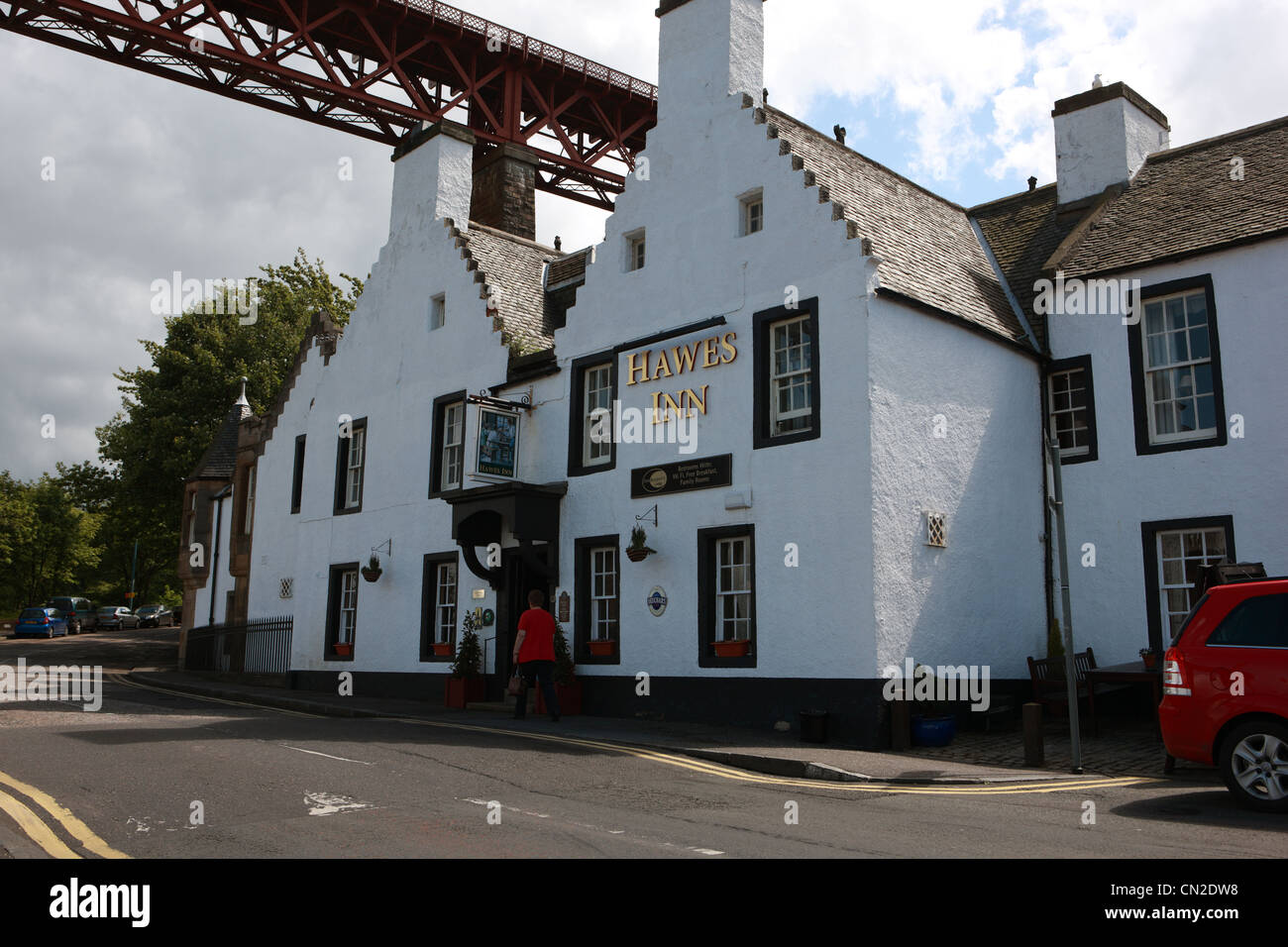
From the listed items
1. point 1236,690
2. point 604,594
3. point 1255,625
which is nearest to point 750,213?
point 604,594

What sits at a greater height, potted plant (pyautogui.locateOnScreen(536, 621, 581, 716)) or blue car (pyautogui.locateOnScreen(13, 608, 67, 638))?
blue car (pyautogui.locateOnScreen(13, 608, 67, 638))

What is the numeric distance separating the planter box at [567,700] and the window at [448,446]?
563 cm

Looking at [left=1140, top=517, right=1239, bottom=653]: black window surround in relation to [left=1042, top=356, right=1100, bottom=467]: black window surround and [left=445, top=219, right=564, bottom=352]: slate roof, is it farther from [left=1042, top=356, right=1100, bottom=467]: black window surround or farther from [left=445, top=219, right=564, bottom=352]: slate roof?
[left=445, top=219, right=564, bottom=352]: slate roof

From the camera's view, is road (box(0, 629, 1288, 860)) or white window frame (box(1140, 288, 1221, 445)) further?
white window frame (box(1140, 288, 1221, 445))

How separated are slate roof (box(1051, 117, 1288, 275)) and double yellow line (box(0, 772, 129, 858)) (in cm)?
1643

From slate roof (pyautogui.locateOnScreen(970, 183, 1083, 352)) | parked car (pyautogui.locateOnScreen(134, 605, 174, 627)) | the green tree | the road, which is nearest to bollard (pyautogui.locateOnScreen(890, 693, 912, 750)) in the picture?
the road

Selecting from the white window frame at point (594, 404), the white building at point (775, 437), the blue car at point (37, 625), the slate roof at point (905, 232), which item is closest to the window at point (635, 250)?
the white building at point (775, 437)

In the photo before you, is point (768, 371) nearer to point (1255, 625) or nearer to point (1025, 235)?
point (1025, 235)

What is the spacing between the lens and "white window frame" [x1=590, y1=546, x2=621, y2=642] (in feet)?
60.2

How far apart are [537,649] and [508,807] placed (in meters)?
7.48

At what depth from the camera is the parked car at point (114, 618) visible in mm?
60594

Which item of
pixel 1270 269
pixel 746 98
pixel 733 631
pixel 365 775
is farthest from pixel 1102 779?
pixel 746 98
